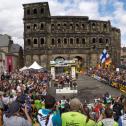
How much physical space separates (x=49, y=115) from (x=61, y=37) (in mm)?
92874

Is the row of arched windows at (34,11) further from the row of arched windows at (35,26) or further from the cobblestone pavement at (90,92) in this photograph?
the cobblestone pavement at (90,92)

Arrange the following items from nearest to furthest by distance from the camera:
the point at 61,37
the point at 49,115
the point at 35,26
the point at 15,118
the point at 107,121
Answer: the point at 15,118 < the point at 49,115 < the point at 107,121 < the point at 35,26 < the point at 61,37

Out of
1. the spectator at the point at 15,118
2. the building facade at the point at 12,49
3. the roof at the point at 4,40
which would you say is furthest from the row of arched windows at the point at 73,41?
the spectator at the point at 15,118

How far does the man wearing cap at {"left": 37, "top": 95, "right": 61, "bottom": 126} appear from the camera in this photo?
26.8ft

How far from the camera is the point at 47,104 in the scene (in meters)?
8.30

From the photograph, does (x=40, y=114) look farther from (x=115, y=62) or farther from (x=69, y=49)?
(x=115, y=62)

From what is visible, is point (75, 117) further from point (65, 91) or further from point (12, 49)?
point (12, 49)

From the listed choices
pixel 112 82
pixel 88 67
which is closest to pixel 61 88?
pixel 112 82

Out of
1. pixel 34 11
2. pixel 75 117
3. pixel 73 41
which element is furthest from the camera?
pixel 73 41

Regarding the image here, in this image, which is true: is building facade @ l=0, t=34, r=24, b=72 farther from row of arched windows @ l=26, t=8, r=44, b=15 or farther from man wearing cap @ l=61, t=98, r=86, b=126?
man wearing cap @ l=61, t=98, r=86, b=126

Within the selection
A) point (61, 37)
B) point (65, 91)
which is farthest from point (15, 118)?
point (61, 37)

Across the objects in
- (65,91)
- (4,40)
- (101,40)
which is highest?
(4,40)

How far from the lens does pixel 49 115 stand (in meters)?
8.47

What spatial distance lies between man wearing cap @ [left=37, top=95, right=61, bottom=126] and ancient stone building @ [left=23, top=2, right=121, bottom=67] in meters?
89.9
